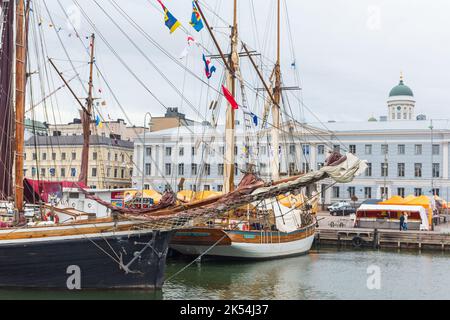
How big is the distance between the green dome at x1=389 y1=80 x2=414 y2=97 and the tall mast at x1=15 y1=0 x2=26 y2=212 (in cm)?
11622

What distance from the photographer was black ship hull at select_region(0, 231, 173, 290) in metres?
26.5

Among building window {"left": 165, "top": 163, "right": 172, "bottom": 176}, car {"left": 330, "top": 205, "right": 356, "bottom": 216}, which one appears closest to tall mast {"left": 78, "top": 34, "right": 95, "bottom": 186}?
car {"left": 330, "top": 205, "right": 356, "bottom": 216}

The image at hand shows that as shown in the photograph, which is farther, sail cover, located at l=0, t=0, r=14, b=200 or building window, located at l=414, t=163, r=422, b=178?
building window, located at l=414, t=163, r=422, b=178

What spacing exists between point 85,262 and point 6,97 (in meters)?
9.69

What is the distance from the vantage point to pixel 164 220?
27.5 m

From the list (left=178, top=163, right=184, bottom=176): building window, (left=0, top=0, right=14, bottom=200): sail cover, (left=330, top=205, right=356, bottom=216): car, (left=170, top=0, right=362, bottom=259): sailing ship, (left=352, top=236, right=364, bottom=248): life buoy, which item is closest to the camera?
(left=0, top=0, right=14, bottom=200): sail cover

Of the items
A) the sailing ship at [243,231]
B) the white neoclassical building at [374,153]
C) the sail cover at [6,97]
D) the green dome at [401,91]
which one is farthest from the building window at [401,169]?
the sail cover at [6,97]

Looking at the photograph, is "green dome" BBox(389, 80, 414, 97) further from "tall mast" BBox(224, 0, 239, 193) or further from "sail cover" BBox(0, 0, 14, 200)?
"sail cover" BBox(0, 0, 14, 200)

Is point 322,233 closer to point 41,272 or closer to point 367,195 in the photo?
point 41,272

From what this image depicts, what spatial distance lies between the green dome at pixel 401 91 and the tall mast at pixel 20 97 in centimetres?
11622

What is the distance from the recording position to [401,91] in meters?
136

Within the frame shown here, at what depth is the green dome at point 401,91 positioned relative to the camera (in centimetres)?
13562

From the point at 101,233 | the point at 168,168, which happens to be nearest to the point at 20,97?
the point at 101,233
